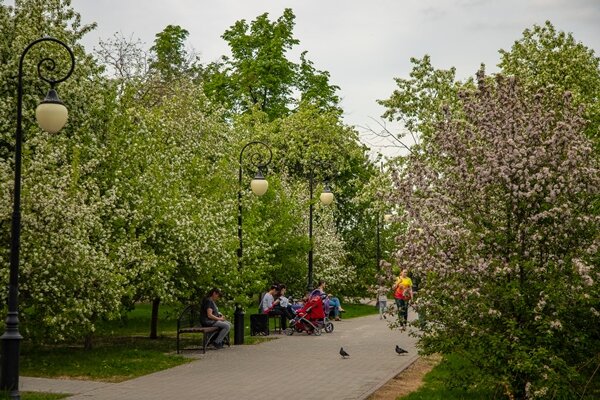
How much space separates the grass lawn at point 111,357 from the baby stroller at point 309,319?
4.78 feet

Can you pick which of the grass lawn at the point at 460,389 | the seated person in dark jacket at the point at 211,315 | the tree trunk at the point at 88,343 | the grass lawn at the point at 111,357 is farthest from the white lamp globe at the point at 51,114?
the seated person in dark jacket at the point at 211,315

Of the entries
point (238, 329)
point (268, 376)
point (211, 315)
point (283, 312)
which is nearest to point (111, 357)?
point (211, 315)

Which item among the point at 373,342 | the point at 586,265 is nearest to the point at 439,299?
the point at 586,265

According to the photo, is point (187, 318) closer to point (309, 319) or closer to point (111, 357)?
point (111, 357)

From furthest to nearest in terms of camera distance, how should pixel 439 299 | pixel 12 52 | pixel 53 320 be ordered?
pixel 12 52
pixel 53 320
pixel 439 299

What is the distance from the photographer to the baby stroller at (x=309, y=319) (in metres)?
27.1

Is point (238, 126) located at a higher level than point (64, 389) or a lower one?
higher

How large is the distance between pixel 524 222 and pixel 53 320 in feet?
27.5

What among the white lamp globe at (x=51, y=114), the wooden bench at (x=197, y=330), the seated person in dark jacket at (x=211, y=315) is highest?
the white lamp globe at (x=51, y=114)

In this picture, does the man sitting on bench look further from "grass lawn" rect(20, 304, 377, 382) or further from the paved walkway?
the paved walkway

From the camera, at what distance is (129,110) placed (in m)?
22.7

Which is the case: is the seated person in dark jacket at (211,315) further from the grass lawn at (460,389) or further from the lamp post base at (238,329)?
the grass lawn at (460,389)

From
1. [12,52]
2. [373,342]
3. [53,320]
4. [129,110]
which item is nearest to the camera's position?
[53,320]

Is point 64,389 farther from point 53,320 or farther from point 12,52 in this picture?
point 12,52
